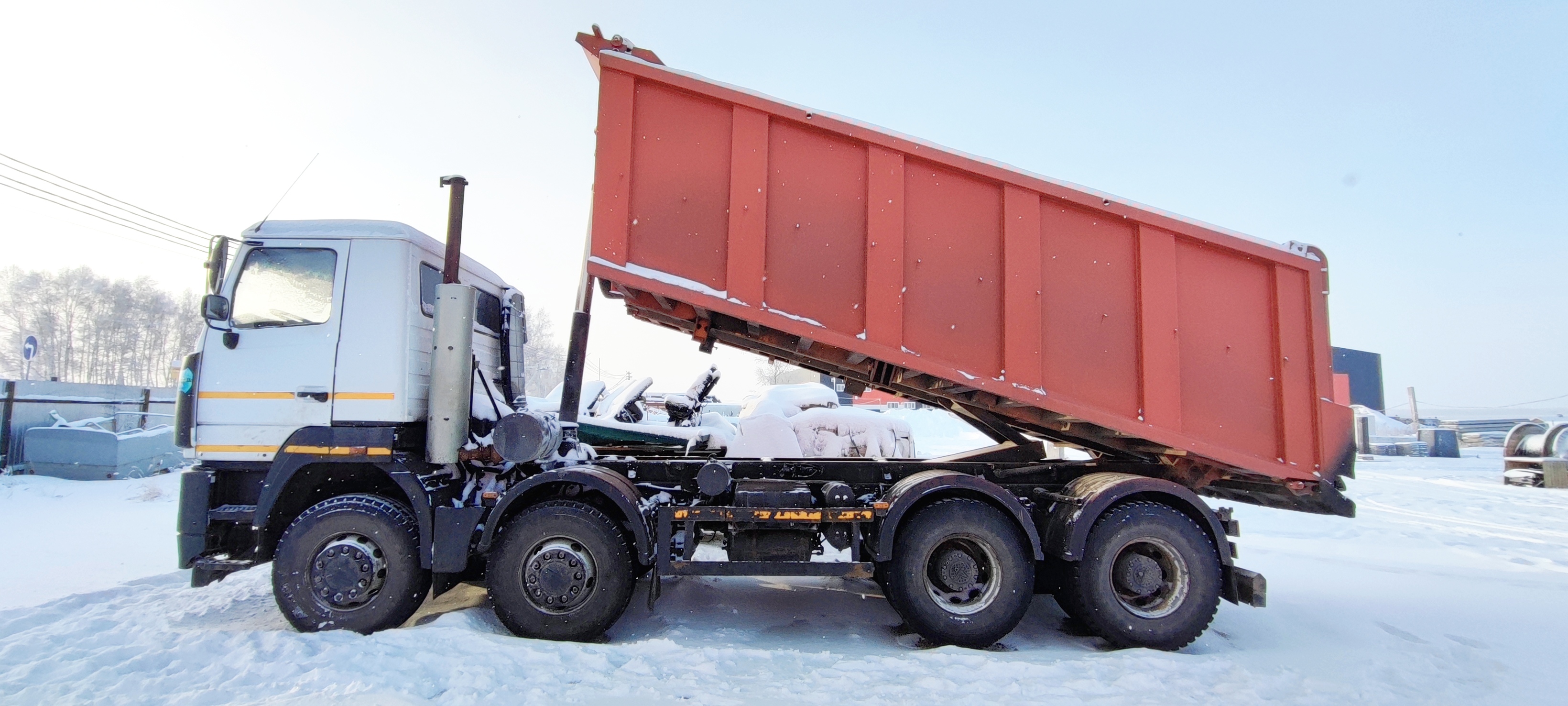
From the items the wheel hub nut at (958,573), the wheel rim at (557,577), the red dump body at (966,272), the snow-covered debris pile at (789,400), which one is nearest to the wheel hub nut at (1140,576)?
the red dump body at (966,272)

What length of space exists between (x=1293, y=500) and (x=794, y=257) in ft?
14.3

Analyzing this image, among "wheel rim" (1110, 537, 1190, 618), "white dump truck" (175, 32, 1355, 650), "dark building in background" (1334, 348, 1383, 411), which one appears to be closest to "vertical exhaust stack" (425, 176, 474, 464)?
"white dump truck" (175, 32, 1355, 650)

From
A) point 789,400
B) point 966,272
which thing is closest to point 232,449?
point 789,400

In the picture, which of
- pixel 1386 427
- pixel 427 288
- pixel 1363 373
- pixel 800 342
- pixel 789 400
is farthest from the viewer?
pixel 1363 373

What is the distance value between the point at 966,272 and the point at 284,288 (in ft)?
16.3

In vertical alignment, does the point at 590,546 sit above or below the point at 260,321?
below

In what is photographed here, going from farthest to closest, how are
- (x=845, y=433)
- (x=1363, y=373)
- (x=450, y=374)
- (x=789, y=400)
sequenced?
(x=1363, y=373), (x=789, y=400), (x=845, y=433), (x=450, y=374)

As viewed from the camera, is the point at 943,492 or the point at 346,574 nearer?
the point at 346,574

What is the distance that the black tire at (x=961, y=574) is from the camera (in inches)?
195

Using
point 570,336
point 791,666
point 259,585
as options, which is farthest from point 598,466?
point 259,585

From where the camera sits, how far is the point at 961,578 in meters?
5.03

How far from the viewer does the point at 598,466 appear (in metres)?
5.33

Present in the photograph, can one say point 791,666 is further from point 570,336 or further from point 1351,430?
point 1351,430

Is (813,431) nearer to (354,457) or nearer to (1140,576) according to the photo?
(1140,576)
